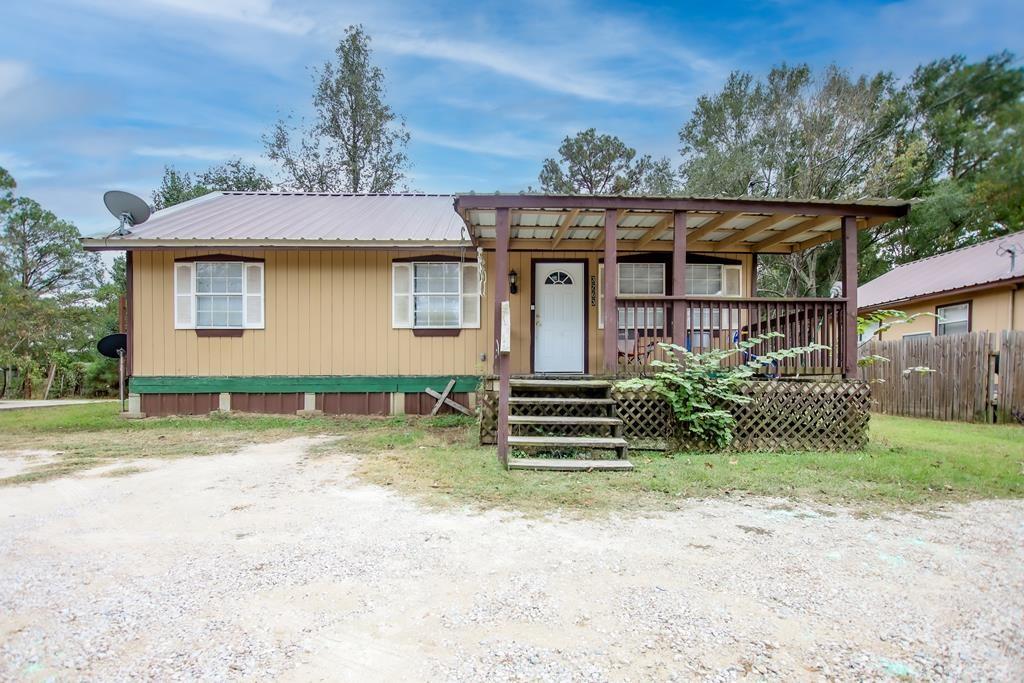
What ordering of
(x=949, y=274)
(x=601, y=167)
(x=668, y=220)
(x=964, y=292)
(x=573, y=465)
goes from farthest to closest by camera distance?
(x=601, y=167)
(x=949, y=274)
(x=964, y=292)
(x=668, y=220)
(x=573, y=465)

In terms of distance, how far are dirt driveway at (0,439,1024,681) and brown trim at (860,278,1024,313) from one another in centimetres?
873

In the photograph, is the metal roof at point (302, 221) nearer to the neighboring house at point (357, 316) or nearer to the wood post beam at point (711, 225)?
the neighboring house at point (357, 316)

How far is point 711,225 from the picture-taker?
7004 mm

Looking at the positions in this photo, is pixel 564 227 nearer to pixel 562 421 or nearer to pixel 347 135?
pixel 562 421

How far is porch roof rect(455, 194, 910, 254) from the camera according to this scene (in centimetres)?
597

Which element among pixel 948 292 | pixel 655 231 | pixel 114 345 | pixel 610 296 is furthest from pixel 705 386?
pixel 948 292

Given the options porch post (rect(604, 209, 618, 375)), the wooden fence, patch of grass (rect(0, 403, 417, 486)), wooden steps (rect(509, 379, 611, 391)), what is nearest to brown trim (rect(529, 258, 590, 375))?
patch of grass (rect(0, 403, 417, 486))

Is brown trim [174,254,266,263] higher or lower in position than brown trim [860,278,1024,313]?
higher

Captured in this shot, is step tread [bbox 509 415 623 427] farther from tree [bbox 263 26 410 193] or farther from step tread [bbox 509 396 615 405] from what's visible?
tree [bbox 263 26 410 193]

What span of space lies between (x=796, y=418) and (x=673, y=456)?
1.50 m

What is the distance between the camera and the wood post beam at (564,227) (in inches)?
260

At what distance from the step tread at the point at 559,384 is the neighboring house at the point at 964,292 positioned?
7342 millimetres

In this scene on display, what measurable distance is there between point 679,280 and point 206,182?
880 inches

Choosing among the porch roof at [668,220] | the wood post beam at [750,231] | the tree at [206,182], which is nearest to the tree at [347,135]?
the tree at [206,182]
